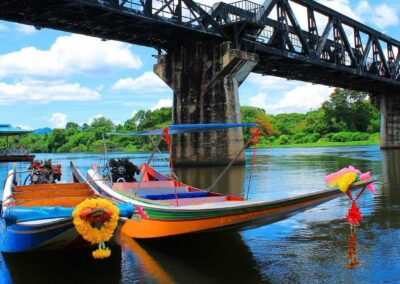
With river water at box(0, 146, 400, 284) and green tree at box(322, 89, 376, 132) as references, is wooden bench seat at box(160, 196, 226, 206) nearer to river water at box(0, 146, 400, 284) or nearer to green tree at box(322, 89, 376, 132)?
river water at box(0, 146, 400, 284)

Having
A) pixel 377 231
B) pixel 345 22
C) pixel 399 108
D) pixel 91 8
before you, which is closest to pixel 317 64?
pixel 345 22

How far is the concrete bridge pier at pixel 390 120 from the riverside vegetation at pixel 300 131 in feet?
108

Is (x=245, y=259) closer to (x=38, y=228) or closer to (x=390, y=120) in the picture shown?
(x=38, y=228)

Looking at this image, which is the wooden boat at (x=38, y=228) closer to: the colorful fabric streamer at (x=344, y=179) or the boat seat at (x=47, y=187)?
the boat seat at (x=47, y=187)

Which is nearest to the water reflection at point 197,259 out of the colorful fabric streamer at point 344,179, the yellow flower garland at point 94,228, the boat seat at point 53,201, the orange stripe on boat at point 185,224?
the orange stripe on boat at point 185,224

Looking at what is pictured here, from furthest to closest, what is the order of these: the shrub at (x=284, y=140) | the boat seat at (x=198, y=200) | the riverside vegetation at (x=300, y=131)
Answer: the shrub at (x=284, y=140)
the riverside vegetation at (x=300, y=131)
the boat seat at (x=198, y=200)

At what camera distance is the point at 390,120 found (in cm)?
7988

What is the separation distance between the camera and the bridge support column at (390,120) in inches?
3083

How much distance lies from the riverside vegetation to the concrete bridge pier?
33062mm

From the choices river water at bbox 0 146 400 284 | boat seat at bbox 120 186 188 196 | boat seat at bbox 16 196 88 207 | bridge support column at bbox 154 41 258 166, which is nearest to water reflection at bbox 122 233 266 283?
river water at bbox 0 146 400 284

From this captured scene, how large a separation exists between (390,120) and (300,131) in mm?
61538

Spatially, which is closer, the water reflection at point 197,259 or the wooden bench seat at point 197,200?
the water reflection at point 197,259

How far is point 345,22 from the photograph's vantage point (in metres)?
60.5

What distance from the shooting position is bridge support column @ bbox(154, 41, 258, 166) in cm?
4025
